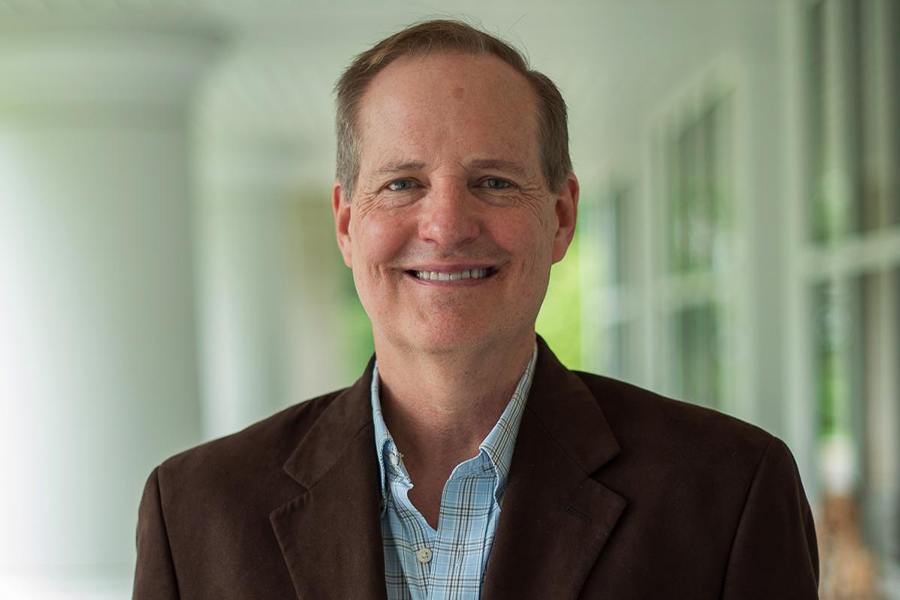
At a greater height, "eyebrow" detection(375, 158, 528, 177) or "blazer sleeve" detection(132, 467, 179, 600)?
"eyebrow" detection(375, 158, 528, 177)

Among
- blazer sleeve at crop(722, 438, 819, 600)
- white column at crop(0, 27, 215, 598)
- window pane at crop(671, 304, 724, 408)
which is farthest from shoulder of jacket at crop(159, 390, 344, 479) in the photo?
window pane at crop(671, 304, 724, 408)

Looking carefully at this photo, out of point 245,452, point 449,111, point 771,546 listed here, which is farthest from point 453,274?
point 771,546

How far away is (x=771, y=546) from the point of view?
139 cm

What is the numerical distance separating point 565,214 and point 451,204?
29cm

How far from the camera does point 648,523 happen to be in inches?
55.9

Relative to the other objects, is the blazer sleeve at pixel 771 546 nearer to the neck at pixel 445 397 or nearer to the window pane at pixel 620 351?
the neck at pixel 445 397

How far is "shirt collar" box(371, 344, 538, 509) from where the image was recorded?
151cm

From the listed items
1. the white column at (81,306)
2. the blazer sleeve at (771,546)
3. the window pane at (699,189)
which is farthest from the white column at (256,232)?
the blazer sleeve at (771,546)

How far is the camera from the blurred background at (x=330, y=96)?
4.29m

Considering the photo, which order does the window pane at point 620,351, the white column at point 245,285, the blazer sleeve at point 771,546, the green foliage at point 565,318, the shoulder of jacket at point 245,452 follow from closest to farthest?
the blazer sleeve at point 771,546
the shoulder of jacket at point 245,452
the window pane at point 620,351
the white column at point 245,285
the green foliage at point 565,318

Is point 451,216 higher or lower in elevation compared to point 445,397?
higher

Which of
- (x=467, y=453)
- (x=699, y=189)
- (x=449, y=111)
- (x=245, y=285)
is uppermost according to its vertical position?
(x=699, y=189)

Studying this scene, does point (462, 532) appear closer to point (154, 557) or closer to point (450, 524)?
point (450, 524)

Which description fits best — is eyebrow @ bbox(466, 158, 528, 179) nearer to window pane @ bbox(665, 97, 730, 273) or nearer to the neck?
the neck
